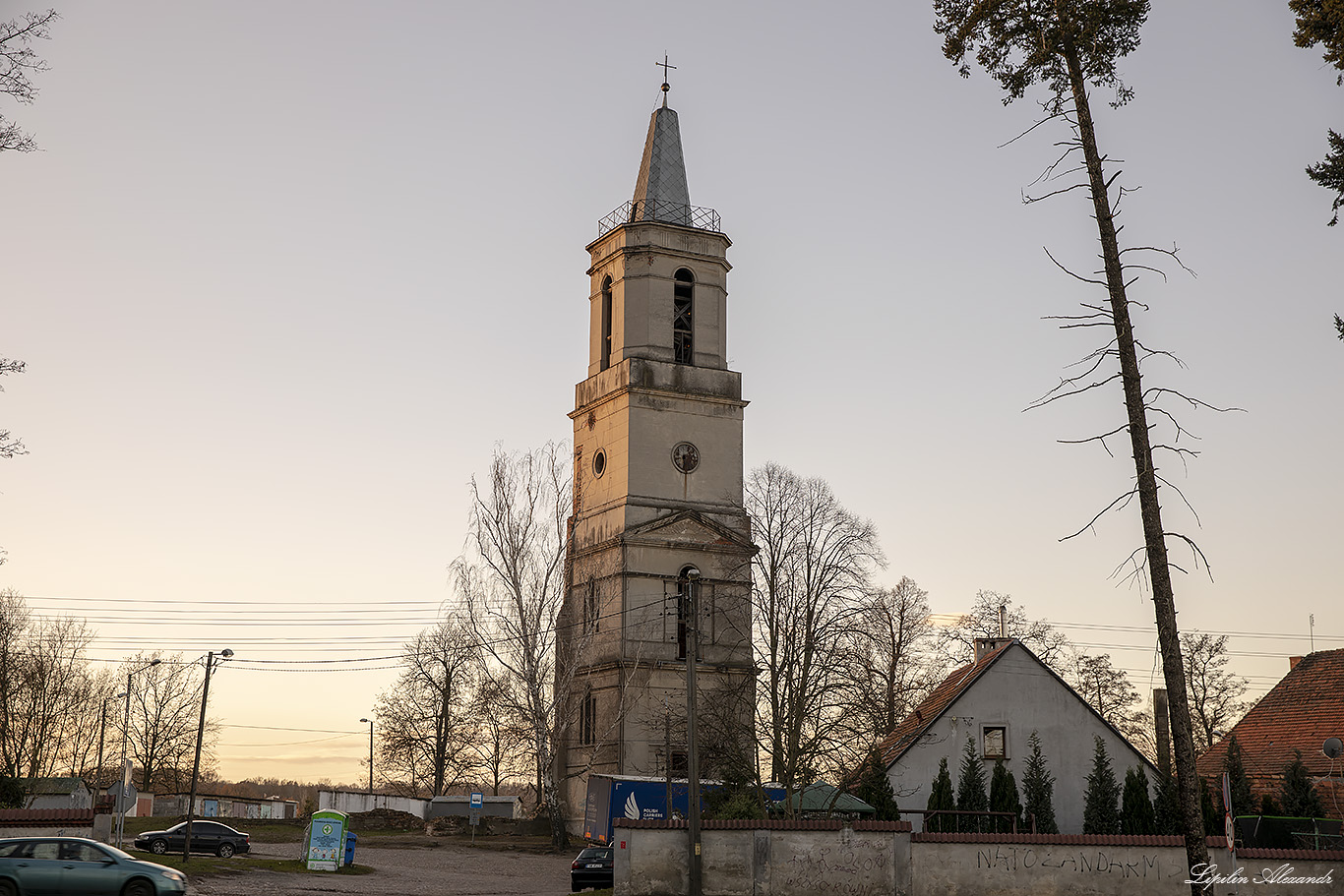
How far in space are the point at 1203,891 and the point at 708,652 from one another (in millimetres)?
38750

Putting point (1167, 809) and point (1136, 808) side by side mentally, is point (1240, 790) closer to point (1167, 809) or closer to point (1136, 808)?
point (1167, 809)

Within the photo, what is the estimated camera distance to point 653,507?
56656 millimetres

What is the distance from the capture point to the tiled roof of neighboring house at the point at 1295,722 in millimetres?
39094

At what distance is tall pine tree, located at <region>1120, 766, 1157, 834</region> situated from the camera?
36938 mm

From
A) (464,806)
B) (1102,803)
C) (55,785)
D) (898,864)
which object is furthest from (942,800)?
(55,785)

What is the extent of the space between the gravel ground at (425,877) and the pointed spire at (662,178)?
29257 mm


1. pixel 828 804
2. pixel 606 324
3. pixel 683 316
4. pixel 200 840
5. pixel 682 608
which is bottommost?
pixel 200 840

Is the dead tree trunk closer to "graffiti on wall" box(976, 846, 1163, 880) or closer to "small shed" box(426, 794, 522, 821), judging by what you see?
"graffiti on wall" box(976, 846, 1163, 880)

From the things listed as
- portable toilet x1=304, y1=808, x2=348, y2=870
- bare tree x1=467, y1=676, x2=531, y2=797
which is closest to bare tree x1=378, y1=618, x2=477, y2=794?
bare tree x1=467, y1=676, x2=531, y2=797

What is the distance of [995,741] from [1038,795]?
253 cm

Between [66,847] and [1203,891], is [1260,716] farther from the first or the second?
[66,847]

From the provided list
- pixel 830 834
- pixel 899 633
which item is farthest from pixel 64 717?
pixel 830 834

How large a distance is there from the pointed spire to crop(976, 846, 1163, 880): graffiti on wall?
38.8 metres

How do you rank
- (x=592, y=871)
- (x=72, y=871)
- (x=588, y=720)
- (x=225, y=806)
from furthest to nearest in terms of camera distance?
(x=225, y=806), (x=588, y=720), (x=592, y=871), (x=72, y=871)
